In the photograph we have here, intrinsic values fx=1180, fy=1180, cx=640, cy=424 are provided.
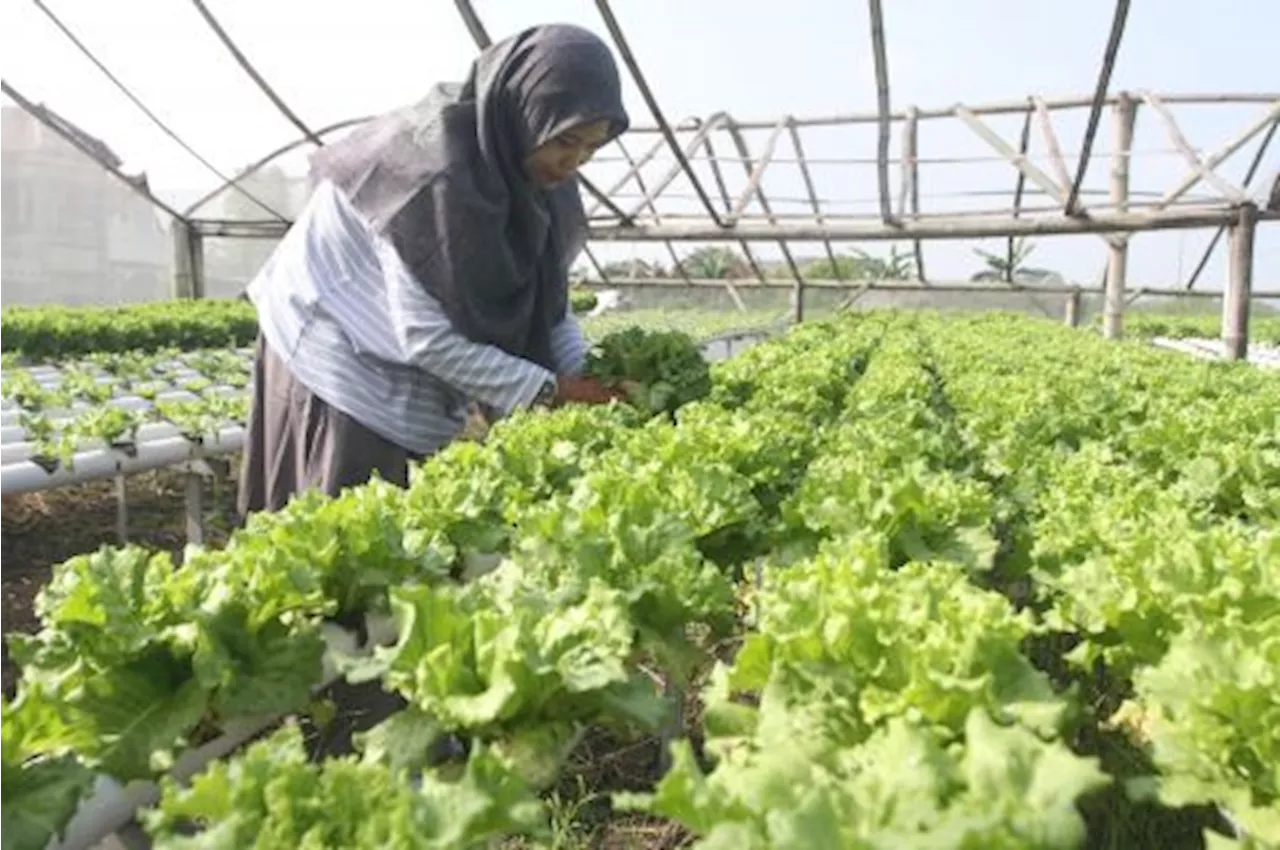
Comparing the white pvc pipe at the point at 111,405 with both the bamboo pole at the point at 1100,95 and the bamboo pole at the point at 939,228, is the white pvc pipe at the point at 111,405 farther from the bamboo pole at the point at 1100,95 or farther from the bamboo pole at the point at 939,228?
the bamboo pole at the point at 1100,95

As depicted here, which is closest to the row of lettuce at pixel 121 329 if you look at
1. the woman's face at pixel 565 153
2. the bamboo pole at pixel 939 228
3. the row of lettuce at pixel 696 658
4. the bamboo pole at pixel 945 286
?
the bamboo pole at pixel 939 228

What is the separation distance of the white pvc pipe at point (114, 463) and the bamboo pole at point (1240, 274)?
28.3 feet

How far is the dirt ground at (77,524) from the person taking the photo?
20.2ft

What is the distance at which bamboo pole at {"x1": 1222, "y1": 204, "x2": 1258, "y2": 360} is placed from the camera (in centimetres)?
1054

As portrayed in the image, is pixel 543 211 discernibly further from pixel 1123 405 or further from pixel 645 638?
pixel 1123 405

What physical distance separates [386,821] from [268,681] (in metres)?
0.78

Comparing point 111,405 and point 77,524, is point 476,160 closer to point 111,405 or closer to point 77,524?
point 111,405

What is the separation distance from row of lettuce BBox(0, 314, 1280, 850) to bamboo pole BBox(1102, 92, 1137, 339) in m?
12.7

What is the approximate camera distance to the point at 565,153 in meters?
3.77

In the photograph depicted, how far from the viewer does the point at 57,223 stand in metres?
22.3

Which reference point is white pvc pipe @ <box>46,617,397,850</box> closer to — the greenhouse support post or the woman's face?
the woman's face

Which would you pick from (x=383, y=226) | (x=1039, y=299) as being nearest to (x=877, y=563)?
(x=383, y=226)

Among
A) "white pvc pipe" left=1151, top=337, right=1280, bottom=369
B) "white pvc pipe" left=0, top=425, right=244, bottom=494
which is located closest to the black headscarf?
"white pvc pipe" left=0, top=425, right=244, bottom=494

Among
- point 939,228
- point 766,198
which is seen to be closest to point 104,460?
point 939,228
